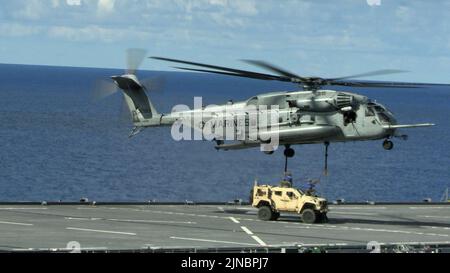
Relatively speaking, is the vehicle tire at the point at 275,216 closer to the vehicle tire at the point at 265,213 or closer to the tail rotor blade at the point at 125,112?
the vehicle tire at the point at 265,213

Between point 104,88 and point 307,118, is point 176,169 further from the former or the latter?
point 307,118

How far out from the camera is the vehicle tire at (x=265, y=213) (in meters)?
52.5

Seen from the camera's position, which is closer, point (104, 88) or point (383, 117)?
point (383, 117)

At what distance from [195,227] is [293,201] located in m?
5.83

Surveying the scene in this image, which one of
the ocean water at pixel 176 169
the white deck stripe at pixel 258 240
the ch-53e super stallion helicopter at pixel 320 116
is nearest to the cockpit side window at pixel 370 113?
the ch-53e super stallion helicopter at pixel 320 116

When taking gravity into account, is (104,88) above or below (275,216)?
above

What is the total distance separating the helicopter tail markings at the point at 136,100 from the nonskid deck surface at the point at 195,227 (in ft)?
19.4

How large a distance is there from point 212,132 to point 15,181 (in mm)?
65135

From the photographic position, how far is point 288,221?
52.9 metres

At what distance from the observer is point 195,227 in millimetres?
49594

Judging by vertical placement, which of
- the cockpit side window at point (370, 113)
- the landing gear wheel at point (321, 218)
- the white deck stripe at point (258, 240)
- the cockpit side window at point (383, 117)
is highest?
the cockpit side window at point (370, 113)

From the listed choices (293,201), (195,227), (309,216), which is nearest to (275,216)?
(293,201)

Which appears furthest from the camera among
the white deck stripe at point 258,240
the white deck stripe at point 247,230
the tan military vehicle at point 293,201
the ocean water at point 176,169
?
the ocean water at point 176,169
